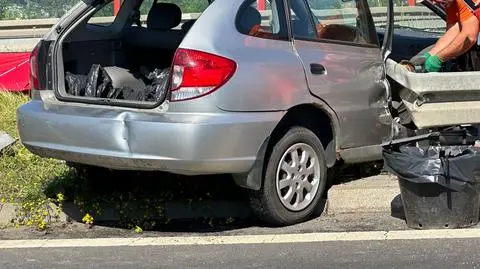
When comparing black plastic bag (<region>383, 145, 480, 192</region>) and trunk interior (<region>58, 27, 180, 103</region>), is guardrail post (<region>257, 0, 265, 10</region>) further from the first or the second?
black plastic bag (<region>383, 145, 480, 192</region>)

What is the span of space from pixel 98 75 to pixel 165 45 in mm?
990

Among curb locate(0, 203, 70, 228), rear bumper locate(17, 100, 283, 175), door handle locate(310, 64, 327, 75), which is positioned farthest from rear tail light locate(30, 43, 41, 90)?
door handle locate(310, 64, 327, 75)

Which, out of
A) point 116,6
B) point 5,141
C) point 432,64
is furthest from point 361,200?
point 5,141

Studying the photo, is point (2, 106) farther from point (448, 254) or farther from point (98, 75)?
point (448, 254)

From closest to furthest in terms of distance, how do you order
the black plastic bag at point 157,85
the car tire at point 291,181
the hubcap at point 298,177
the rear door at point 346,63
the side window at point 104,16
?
1. the black plastic bag at point 157,85
2. the car tire at point 291,181
3. the hubcap at point 298,177
4. the rear door at point 346,63
5. the side window at point 104,16

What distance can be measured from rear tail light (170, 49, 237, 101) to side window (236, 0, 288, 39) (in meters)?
0.34

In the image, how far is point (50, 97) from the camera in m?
5.73

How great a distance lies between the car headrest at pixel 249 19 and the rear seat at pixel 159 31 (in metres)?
1.42

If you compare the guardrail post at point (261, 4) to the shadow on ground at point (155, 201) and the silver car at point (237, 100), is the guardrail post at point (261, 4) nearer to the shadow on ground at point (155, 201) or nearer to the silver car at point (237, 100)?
the silver car at point (237, 100)

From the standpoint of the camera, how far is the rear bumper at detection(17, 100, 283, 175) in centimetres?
505

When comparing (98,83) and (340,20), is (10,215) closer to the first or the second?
(98,83)

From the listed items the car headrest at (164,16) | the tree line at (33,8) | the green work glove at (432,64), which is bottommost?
the tree line at (33,8)

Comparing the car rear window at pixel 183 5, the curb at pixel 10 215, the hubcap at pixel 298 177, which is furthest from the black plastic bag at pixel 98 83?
the hubcap at pixel 298 177

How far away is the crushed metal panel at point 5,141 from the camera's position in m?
7.21
